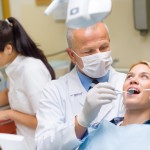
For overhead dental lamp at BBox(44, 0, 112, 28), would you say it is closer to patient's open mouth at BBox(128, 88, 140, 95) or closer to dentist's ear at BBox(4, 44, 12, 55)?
patient's open mouth at BBox(128, 88, 140, 95)

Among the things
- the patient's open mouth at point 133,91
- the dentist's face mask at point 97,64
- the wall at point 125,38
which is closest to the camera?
the patient's open mouth at point 133,91

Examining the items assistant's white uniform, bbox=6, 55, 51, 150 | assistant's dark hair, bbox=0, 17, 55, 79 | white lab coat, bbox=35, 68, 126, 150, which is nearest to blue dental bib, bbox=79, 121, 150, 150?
white lab coat, bbox=35, 68, 126, 150

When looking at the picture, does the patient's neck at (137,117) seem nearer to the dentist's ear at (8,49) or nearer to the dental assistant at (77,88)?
the dental assistant at (77,88)

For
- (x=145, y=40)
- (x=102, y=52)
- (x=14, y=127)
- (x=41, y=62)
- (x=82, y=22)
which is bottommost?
(x=14, y=127)

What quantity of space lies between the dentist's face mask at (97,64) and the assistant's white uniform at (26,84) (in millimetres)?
386

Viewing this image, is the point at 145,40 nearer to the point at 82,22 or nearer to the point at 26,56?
the point at 26,56

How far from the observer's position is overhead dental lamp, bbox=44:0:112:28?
37.2 inches

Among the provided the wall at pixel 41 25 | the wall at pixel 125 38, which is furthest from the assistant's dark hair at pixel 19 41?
the wall at pixel 41 25

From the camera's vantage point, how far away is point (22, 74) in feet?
6.18

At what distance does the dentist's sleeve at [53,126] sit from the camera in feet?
4.13

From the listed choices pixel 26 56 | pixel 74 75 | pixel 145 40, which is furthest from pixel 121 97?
pixel 145 40

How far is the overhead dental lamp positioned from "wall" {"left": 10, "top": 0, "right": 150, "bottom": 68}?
1.61m

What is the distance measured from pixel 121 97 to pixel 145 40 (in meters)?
1.16

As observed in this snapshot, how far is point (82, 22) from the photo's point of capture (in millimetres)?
980
